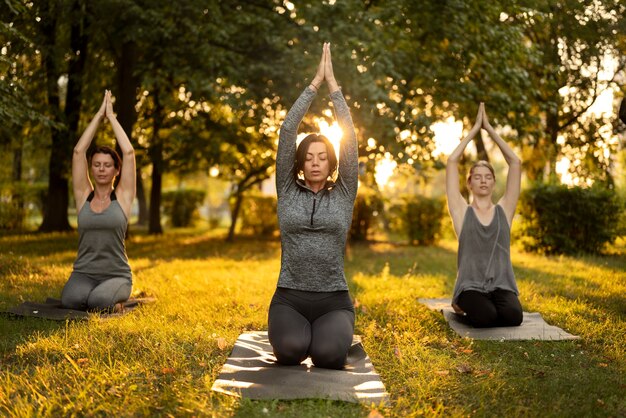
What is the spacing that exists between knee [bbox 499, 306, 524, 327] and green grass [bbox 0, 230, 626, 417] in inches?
20.5

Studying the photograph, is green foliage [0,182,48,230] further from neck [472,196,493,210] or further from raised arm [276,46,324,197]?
raised arm [276,46,324,197]

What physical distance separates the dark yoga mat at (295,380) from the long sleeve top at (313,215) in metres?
0.62

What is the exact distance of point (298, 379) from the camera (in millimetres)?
4219

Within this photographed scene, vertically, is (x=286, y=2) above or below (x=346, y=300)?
above

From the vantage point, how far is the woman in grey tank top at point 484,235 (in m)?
6.16

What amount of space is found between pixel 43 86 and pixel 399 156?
891 cm

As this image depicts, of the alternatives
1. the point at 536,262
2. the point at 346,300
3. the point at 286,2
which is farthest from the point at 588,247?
the point at 346,300

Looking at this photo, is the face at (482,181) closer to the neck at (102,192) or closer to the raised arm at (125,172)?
the raised arm at (125,172)

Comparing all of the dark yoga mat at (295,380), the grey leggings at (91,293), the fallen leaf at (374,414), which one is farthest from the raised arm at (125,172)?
the fallen leaf at (374,414)

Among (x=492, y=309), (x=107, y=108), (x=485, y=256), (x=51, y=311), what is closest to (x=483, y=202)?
(x=485, y=256)

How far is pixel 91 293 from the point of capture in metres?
6.36

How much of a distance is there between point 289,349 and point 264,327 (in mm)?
1631

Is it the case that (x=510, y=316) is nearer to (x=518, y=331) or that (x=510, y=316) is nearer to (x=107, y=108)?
(x=518, y=331)

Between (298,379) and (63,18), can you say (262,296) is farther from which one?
(63,18)
